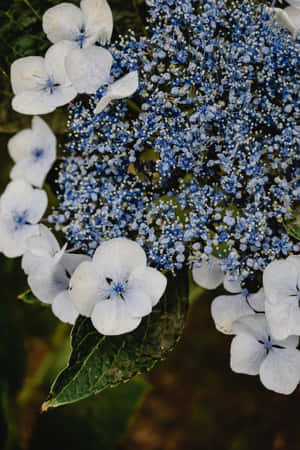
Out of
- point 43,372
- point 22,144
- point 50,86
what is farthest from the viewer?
point 43,372

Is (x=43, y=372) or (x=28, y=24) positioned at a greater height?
(x=28, y=24)

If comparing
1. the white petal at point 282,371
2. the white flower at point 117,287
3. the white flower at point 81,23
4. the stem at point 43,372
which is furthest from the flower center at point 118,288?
the stem at point 43,372

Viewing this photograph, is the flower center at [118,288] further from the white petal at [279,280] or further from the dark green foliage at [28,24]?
the dark green foliage at [28,24]

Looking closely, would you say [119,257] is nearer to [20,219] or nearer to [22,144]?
[20,219]

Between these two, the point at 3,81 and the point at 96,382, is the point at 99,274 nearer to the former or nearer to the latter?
the point at 96,382

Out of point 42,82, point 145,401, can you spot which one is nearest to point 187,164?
point 42,82

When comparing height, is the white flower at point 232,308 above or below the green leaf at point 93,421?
above

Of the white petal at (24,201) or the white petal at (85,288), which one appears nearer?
the white petal at (85,288)

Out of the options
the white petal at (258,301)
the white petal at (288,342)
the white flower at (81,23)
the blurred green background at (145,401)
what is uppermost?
the white flower at (81,23)
